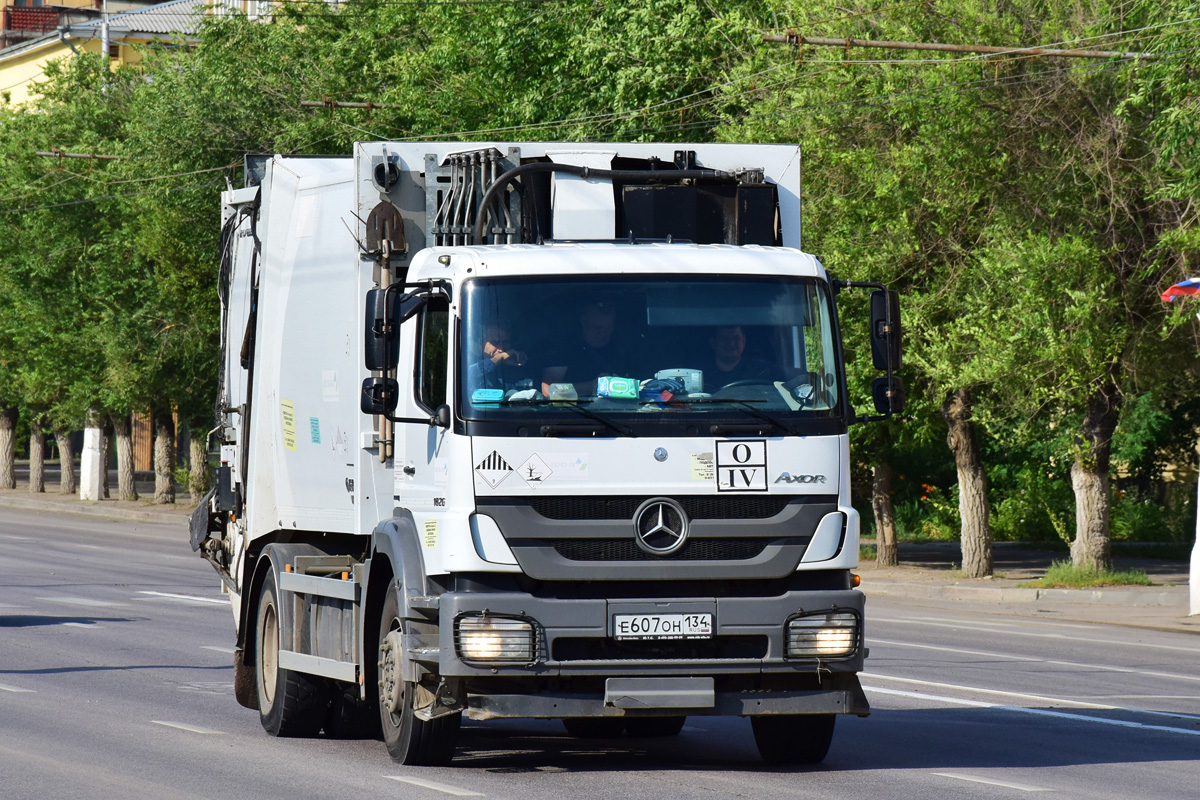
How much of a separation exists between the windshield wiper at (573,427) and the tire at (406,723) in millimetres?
1348

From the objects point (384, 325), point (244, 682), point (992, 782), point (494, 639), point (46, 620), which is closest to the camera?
point (494, 639)

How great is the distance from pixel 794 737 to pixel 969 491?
16956mm

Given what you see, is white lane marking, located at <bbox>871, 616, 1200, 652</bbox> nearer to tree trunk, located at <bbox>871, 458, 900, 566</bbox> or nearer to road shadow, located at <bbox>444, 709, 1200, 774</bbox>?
road shadow, located at <bbox>444, 709, 1200, 774</bbox>

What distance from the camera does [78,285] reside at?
4612 cm

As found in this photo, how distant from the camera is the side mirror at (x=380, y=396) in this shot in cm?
897

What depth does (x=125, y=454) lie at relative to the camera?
4738cm

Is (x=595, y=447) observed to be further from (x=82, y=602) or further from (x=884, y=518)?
(x=884, y=518)

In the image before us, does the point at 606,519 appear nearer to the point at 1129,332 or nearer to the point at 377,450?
the point at 377,450

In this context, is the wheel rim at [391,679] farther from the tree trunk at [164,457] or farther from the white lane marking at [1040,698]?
the tree trunk at [164,457]

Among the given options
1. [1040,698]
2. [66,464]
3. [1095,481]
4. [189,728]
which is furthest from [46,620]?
[66,464]

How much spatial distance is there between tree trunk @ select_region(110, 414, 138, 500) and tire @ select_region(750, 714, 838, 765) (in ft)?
127

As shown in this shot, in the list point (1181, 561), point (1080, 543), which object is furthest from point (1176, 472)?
point (1080, 543)

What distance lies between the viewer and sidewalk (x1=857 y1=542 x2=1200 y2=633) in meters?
21.2

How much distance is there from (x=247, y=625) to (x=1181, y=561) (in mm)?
20629
